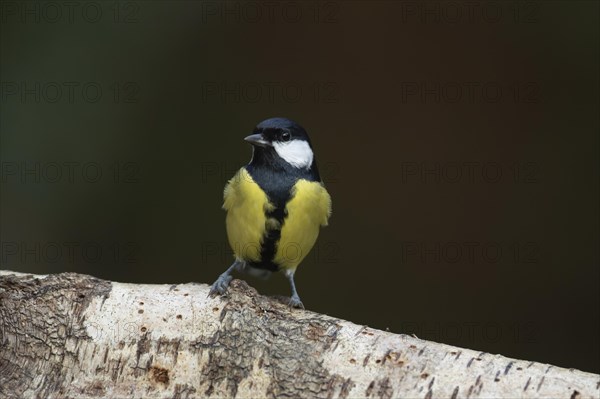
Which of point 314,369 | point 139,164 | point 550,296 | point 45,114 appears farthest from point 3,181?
point 550,296

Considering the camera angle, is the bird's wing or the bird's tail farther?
the bird's tail

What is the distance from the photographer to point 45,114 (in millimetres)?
4500

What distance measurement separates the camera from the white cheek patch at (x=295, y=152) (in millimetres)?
2912

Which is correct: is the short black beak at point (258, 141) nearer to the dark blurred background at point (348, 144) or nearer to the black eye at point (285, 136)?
the black eye at point (285, 136)

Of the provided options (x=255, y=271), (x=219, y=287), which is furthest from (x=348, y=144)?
(x=219, y=287)

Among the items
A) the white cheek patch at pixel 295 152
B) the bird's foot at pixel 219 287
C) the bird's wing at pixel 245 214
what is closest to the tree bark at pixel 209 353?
the bird's foot at pixel 219 287

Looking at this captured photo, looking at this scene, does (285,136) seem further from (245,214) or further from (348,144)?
(348,144)

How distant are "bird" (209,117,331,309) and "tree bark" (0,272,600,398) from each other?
503mm

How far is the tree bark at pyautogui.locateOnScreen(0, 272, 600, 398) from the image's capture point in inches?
81.7

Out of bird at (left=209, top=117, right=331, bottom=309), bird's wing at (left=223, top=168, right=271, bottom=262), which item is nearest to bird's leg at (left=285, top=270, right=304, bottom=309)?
bird at (left=209, top=117, right=331, bottom=309)

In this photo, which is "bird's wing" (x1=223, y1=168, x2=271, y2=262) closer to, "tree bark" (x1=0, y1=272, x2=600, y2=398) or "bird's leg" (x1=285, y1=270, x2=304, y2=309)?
"bird's leg" (x1=285, y1=270, x2=304, y2=309)

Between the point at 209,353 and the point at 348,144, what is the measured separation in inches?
113

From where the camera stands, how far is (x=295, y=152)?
294 centimetres

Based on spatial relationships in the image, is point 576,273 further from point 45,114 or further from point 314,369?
point 45,114
